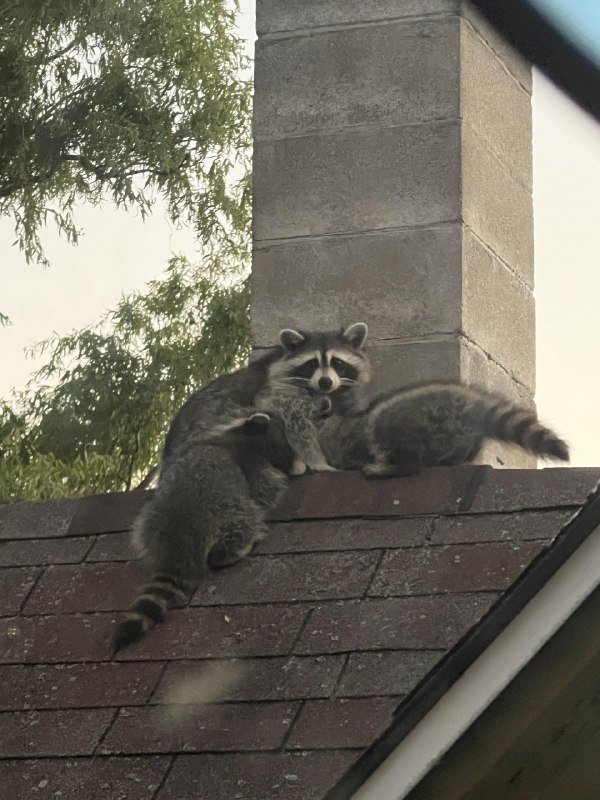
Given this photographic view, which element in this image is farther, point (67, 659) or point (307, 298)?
point (307, 298)

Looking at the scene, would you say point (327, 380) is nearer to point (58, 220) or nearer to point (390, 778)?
point (390, 778)

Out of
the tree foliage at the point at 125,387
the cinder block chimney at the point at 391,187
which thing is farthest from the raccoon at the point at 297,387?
the tree foliage at the point at 125,387

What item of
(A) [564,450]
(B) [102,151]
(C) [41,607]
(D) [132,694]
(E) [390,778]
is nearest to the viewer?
(E) [390,778]

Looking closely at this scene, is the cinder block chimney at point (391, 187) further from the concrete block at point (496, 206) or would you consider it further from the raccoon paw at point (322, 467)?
the raccoon paw at point (322, 467)

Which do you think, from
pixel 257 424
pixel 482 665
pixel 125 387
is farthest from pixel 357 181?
pixel 125 387

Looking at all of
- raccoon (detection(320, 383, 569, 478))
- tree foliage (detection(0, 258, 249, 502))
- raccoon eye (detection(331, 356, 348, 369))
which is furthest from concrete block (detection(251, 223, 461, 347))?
tree foliage (detection(0, 258, 249, 502))

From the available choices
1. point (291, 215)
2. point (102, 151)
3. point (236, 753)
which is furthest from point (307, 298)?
point (102, 151)

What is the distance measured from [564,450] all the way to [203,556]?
137 cm

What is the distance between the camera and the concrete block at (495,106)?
5738 millimetres

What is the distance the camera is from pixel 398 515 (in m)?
4.50

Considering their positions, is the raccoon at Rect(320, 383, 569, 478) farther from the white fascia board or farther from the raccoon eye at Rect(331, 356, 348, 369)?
the white fascia board

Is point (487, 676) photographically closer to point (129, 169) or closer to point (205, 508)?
point (205, 508)

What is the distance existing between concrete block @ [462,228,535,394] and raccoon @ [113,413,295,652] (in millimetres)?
869

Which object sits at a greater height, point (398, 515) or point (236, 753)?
point (398, 515)
